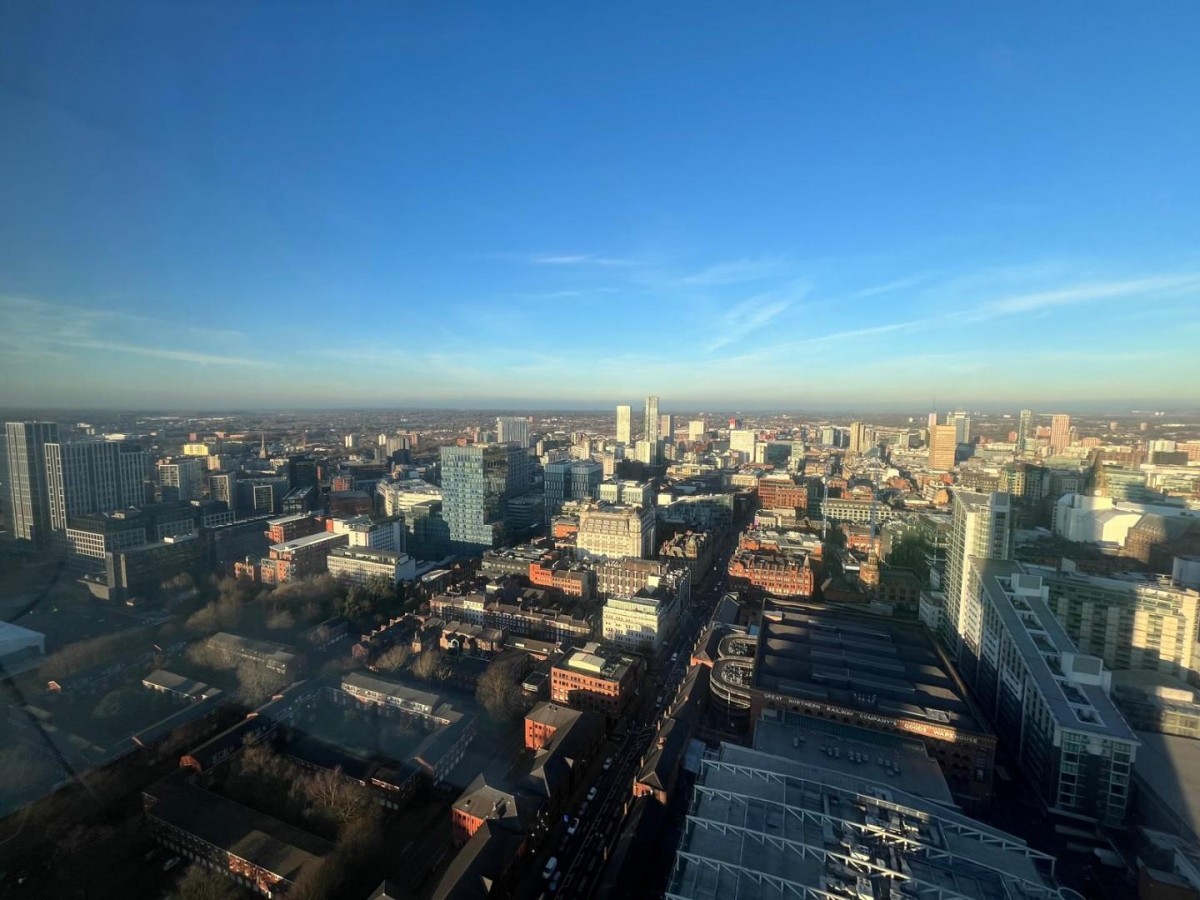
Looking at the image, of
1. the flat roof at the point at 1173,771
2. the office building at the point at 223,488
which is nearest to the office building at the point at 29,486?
the office building at the point at 223,488

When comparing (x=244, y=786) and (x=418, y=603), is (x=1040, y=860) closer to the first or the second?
(x=244, y=786)

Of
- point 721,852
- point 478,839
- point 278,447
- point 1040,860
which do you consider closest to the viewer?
point 721,852

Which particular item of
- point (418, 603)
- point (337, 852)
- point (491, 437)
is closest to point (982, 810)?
point (337, 852)

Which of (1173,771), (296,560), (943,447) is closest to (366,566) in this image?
(296,560)

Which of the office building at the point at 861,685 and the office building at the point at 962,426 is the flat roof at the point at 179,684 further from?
the office building at the point at 962,426

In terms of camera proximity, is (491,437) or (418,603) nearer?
(418,603)

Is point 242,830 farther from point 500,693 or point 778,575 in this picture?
point 778,575

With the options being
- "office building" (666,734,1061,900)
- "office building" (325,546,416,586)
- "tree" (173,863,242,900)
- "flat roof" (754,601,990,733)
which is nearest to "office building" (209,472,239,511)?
"office building" (325,546,416,586)
